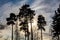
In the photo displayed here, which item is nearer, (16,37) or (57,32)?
(57,32)

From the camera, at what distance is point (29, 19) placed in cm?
8512

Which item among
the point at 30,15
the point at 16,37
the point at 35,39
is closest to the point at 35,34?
the point at 35,39

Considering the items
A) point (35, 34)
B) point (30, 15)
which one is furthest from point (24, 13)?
point (35, 34)

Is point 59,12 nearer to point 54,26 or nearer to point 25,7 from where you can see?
point 54,26

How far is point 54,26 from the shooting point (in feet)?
270

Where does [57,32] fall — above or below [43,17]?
below

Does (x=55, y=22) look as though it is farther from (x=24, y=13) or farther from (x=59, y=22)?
(x=24, y=13)

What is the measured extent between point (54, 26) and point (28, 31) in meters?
8.93

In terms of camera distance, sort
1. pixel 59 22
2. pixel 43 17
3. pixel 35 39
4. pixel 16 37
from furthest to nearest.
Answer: pixel 16 37, pixel 35 39, pixel 43 17, pixel 59 22

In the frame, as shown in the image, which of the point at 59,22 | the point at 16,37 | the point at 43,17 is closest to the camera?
the point at 59,22

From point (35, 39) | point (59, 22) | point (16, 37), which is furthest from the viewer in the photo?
point (16, 37)

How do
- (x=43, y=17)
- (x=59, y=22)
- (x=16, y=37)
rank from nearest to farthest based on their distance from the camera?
1. (x=59, y=22)
2. (x=43, y=17)
3. (x=16, y=37)

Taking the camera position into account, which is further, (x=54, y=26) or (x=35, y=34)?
(x=35, y=34)

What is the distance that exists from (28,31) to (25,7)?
8183 millimetres
